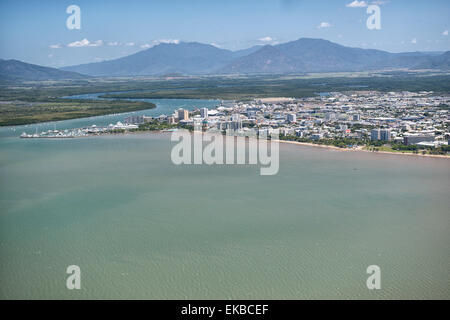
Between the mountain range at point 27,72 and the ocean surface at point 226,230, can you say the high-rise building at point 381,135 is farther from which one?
the mountain range at point 27,72

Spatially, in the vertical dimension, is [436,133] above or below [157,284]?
above

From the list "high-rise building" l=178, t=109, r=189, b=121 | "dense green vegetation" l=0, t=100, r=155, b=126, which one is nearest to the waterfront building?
"high-rise building" l=178, t=109, r=189, b=121

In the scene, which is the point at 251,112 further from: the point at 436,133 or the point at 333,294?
the point at 333,294

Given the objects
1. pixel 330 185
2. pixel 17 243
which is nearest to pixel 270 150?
pixel 330 185

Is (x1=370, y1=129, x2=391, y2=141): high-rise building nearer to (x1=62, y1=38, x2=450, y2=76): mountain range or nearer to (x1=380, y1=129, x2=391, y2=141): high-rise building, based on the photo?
(x1=380, y1=129, x2=391, y2=141): high-rise building

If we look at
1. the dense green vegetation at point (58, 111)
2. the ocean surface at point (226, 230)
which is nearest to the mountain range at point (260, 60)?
the dense green vegetation at point (58, 111)

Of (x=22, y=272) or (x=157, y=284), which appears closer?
(x=157, y=284)

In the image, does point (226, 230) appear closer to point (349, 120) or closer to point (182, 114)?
point (349, 120)
